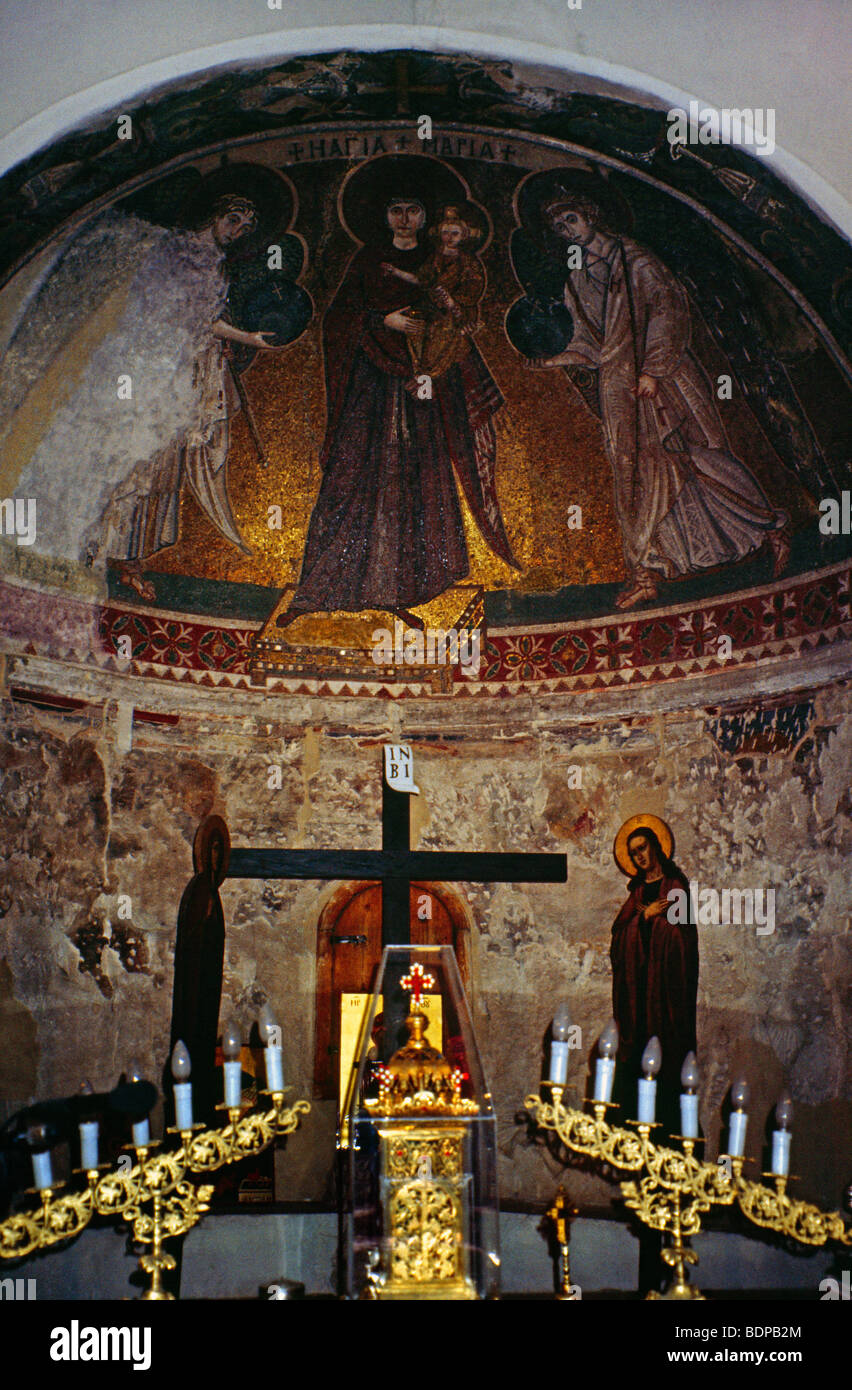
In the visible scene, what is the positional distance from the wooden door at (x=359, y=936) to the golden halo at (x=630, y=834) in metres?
1.14

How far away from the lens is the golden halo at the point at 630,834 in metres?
8.09

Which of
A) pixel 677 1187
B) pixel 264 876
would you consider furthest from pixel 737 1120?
pixel 264 876

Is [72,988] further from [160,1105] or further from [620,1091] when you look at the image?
[620,1091]

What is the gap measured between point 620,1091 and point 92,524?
4.91 meters

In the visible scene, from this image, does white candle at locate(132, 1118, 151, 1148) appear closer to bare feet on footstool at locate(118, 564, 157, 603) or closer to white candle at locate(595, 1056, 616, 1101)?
white candle at locate(595, 1056, 616, 1101)

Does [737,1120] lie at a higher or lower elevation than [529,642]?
lower

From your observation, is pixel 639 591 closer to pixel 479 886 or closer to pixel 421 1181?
pixel 479 886

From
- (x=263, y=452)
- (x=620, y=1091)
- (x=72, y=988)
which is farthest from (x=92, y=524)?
(x=620, y=1091)

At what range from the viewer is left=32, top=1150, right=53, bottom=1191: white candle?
15.6 feet

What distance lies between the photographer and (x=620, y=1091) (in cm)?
788

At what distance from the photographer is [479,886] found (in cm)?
845
